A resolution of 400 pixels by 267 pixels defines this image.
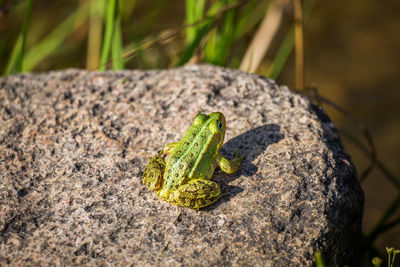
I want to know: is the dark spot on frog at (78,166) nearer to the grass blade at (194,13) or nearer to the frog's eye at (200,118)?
the frog's eye at (200,118)

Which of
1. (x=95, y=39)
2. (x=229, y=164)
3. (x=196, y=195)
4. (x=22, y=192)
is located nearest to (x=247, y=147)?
(x=229, y=164)

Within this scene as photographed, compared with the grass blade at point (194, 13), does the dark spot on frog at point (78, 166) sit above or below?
below

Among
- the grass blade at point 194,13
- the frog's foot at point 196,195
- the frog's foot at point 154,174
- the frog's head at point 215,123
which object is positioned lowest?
the frog's foot at point 196,195

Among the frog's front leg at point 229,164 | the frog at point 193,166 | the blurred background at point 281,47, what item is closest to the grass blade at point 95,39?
the blurred background at point 281,47

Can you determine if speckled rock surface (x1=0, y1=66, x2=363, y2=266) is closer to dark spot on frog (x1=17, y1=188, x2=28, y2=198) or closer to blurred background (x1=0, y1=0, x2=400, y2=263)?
dark spot on frog (x1=17, y1=188, x2=28, y2=198)

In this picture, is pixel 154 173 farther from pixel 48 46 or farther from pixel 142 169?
pixel 48 46

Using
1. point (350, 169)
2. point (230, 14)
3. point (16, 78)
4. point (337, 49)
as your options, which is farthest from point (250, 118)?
point (337, 49)

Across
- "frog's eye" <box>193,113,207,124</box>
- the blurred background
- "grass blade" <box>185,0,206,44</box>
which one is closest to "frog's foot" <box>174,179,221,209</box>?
"frog's eye" <box>193,113,207,124</box>

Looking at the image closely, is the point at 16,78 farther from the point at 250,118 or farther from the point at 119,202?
the point at 250,118
